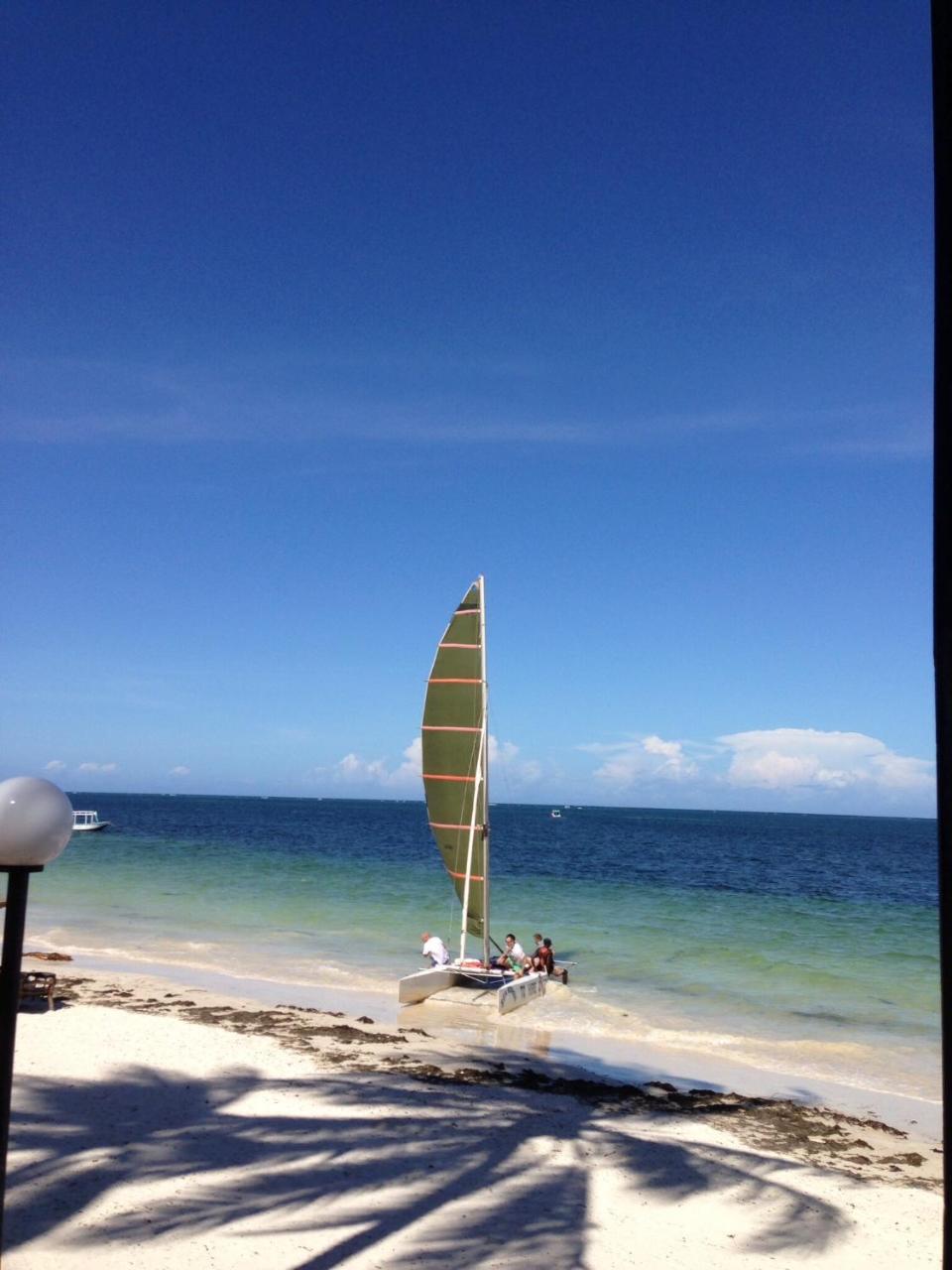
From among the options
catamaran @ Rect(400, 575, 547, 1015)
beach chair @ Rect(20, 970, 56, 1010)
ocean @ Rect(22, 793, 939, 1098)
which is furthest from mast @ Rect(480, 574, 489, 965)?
beach chair @ Rect(20, 970, 56, 1010)

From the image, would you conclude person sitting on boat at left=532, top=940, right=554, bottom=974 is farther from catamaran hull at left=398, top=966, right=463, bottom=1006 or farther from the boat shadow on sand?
the boat shadow on sand

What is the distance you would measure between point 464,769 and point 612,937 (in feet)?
32.2

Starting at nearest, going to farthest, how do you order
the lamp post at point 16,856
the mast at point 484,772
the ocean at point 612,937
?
the lamp post at point 16,856, the ocean at point 612,937, the mast at point 484,772

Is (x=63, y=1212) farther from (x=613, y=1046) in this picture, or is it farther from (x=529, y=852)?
(x=529, y=852)

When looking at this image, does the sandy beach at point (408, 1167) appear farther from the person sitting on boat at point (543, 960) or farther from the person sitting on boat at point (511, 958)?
the person sitting on boat at point (543, 960)

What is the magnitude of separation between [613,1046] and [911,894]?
33.6m

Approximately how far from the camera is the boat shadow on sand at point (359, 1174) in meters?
6.22

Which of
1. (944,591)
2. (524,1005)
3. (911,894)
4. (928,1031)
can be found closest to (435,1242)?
(944,591)

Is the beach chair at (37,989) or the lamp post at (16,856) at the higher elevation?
the lamp post at (16,856)

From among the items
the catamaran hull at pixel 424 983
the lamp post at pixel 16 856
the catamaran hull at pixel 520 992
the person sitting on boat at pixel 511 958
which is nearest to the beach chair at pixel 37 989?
the catamaran hull at pixel 424 983

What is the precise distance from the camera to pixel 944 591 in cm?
304

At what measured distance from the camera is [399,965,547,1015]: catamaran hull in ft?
49.7

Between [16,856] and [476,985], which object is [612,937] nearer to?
[476,985]

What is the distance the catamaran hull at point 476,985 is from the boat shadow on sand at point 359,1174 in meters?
5.60
